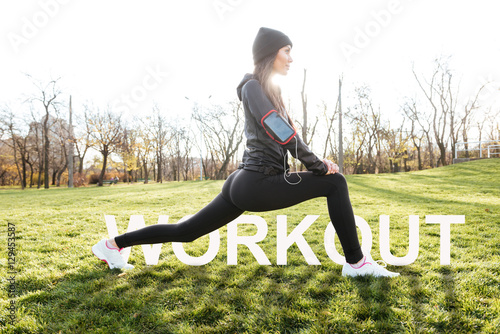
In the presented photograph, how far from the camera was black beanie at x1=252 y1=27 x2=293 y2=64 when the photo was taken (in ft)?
7.32

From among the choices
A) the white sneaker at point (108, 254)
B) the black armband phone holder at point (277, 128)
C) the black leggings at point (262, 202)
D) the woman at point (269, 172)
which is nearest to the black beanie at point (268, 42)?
the woman at point (269, 172)

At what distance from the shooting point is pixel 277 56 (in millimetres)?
2260

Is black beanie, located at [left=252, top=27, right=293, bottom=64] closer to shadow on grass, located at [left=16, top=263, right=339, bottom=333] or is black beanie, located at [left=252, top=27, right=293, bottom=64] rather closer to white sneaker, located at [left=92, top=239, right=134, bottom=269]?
shadow on grass, located at [left=16, top=263, right=339, bottom=333]

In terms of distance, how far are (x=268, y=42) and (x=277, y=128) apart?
29.4 inches

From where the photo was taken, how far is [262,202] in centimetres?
209

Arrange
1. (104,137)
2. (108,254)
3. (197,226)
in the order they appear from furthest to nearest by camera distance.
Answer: (104,137) → (108,254) → (197,226)

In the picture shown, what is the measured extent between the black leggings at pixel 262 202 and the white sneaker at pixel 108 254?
449 millimetres

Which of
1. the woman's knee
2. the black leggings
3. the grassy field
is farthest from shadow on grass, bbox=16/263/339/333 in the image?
the woman's knee

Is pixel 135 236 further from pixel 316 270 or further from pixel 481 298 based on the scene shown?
pixel 481 298

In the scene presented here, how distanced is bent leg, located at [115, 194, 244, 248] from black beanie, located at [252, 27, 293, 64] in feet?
3.83

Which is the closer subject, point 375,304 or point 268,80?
point 375,304

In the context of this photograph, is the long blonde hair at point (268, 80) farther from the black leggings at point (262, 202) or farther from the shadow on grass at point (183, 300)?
the shadow on grass at point (183, 300)

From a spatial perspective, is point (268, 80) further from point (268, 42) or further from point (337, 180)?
point (337, 180)

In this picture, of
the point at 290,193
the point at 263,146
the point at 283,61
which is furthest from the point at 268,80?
the point at 290,193
